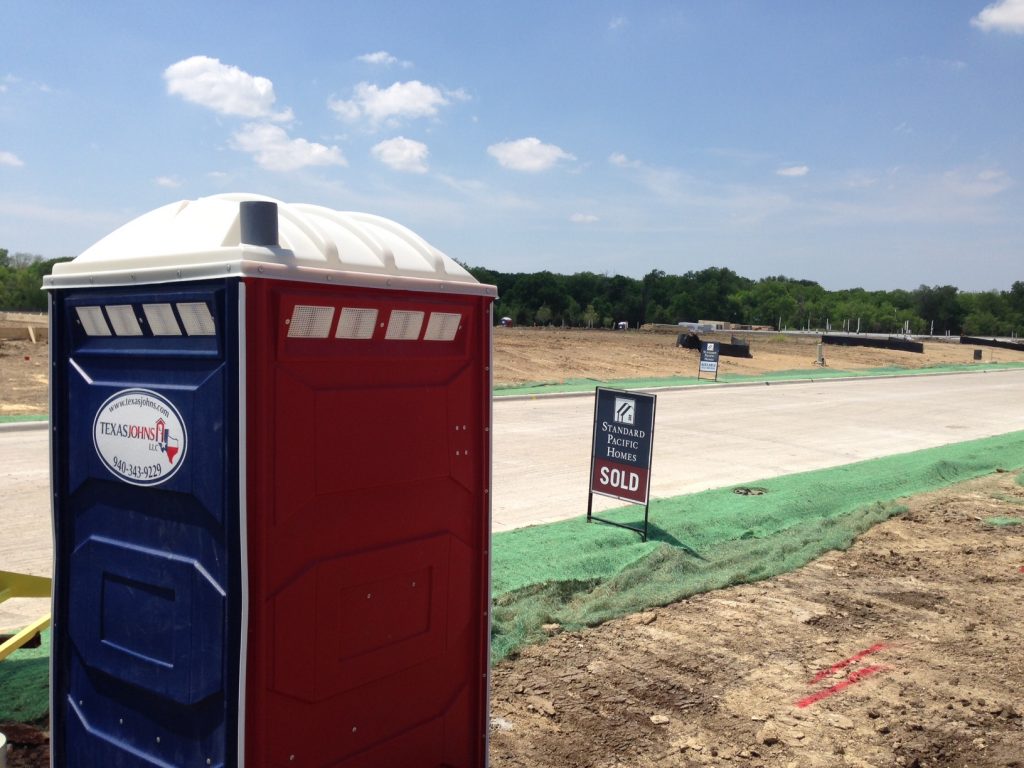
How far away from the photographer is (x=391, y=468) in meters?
3.13

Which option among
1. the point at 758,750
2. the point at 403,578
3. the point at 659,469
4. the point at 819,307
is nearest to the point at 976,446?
the point at 659,469

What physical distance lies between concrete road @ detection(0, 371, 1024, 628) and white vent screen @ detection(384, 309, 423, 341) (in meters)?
4.20

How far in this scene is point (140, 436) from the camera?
290cm

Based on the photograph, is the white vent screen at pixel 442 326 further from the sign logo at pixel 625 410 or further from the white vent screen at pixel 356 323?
the sign logo at pixel 625 410

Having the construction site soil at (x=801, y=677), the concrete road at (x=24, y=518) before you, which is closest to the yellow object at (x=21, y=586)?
the construction site soil at (x=801, y=677)

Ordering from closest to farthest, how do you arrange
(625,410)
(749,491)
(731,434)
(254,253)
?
(254,253)
(625,410)
(749,491)
(731,434)

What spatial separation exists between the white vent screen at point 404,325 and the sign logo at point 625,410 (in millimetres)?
5408

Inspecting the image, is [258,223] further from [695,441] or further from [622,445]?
[695,441]

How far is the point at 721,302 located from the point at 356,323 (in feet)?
416

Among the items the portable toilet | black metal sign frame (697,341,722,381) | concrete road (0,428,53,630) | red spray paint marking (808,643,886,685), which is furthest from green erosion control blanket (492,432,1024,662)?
black metal sign frame (697,341,722,381)

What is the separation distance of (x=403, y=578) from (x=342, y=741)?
0.59 metres

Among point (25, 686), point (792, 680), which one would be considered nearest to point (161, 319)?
point (25, 686)

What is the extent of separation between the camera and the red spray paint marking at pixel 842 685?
4.74m

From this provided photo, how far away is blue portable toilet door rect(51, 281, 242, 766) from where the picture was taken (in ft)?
8.84
